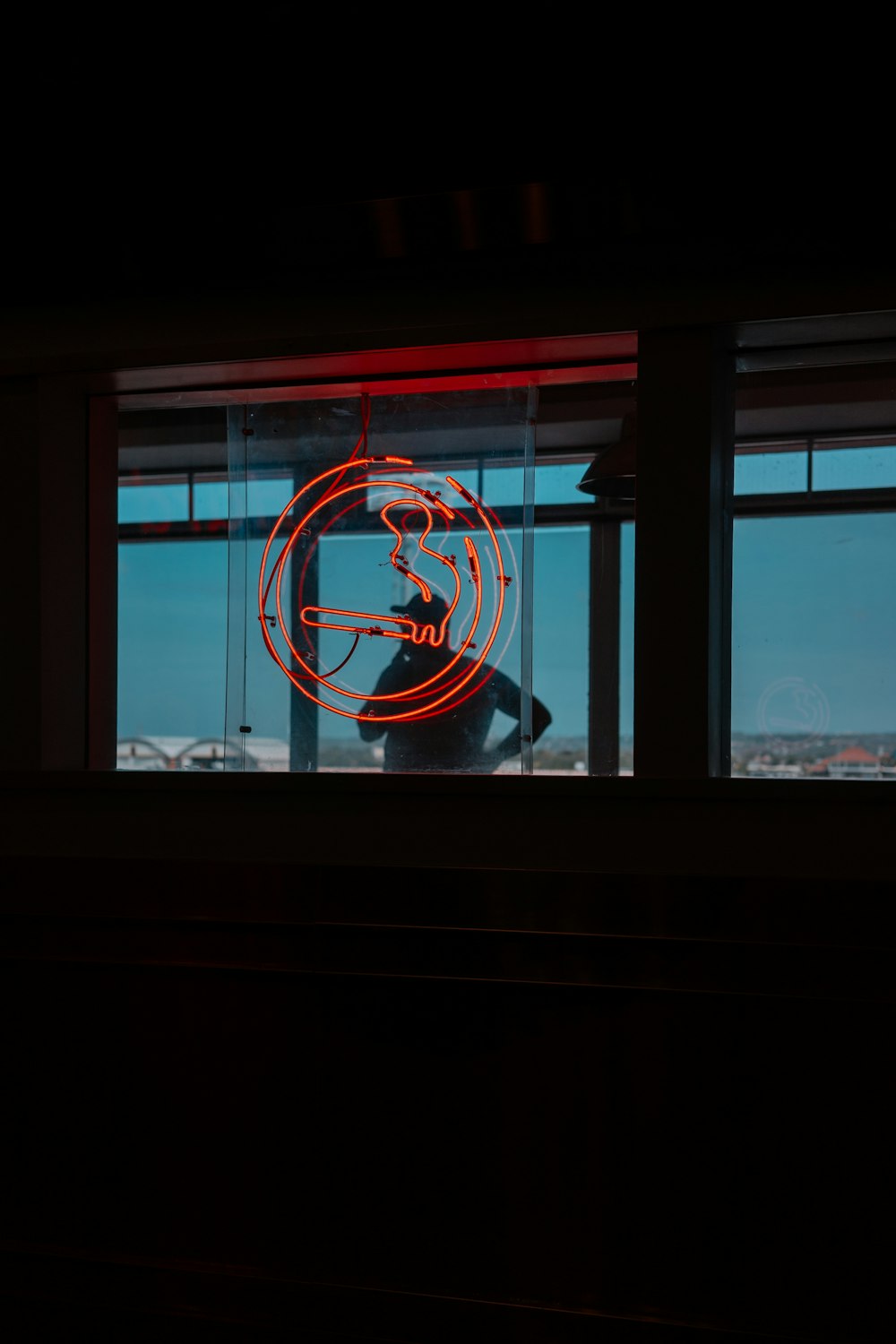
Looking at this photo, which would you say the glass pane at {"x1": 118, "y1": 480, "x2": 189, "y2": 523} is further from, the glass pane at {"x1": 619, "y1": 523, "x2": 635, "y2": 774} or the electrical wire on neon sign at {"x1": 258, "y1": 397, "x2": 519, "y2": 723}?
the glass pane at {"x1": 619, "y1": 523, "x2": 635, "y2": 774}

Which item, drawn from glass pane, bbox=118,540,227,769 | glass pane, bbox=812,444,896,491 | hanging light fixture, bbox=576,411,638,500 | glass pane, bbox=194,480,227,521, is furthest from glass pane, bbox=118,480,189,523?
glass pane, bbox=812,444,896,491

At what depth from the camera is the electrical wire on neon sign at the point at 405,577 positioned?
3.21 m

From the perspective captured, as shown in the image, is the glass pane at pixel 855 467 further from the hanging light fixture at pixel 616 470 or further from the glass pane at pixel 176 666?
the glass pane at pixel 176 666

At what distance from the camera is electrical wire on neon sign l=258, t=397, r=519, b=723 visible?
3215 mm

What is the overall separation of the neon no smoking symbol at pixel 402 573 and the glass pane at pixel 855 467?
3.15 ft

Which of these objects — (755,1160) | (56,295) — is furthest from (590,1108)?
(56,295)

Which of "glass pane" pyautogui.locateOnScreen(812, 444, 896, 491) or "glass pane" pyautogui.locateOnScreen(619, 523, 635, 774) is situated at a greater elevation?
"glass pane" pyautogui.locateOnScreen(812, 444, 896, 491)

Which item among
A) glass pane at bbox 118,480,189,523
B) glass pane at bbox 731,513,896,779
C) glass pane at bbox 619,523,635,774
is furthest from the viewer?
glass pane at bbox 118,480,189,523

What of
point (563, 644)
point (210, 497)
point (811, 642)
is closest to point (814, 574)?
point (811, 642)

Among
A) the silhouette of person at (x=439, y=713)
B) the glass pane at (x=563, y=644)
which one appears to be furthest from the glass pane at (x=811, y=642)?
the silhouette of person at (x=439, y=713)

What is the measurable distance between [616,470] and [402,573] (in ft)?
2.43

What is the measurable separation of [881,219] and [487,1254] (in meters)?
2.93

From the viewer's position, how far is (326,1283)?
2934 millimetres

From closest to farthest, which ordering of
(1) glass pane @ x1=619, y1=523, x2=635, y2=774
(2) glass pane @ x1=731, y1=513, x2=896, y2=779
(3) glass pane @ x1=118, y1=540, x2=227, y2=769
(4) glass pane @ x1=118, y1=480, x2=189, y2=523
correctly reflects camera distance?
(2) glass pane @ x1=731, y1=513, x2=896, y2=779 < (1) glass pane @ x1=619, y1=523, x2=635, y2=774 < (3) glass pane @ x1=118, y1=540, x2=227, y2=769 < (4) glass pane @ x1=118, y1=480, x2=189, y2=523
